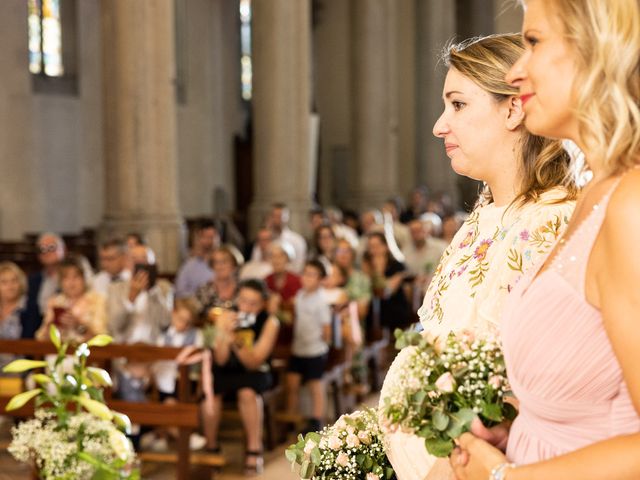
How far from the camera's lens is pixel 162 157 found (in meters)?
12.6

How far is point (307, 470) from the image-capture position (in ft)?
8.45

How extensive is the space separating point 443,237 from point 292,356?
253 inches

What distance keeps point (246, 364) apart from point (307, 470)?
5.63 meters

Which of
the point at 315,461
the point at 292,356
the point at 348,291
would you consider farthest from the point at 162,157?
the point at 315,461

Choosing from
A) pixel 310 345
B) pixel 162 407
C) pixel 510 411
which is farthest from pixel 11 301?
pixel 510 411

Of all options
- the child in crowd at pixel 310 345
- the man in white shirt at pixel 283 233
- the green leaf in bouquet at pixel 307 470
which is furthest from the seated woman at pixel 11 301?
the green leaf in bouquet at pixel 307 470

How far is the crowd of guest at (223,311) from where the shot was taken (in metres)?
8.11

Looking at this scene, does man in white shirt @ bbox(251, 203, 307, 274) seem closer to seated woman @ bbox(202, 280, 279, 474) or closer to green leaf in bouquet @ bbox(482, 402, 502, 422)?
seated woman @ bbox(202, 280, 279, 474)

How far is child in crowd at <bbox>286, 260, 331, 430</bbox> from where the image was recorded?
29.8 feet

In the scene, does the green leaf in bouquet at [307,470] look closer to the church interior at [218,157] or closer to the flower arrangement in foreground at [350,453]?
the flower arrangement in foreground at [350,453]

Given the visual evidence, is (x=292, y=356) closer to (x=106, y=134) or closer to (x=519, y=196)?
(x=106, y=134)

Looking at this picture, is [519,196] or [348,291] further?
[348,291]

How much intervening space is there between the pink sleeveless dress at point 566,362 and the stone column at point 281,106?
1430 cm

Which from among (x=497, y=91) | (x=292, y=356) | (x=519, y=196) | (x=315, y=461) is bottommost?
(x=292, y=356)
